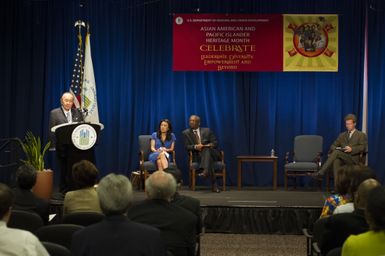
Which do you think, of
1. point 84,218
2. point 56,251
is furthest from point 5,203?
point 84,218

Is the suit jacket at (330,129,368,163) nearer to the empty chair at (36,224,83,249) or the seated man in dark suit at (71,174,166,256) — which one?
the empty chair at (36,224,83,249)

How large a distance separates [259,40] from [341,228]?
22.4ft

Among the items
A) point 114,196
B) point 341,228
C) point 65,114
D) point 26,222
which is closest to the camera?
point 114,196

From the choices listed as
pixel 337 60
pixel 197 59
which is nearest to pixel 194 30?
pixel 197 59

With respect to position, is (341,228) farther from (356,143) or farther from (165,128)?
(165,128)

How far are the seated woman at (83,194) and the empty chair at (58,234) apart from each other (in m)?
1.06

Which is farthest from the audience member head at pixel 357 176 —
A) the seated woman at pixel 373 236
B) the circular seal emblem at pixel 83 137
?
the circular seal emblem at pixel 83 137

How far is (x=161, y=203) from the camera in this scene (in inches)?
143

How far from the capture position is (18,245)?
103 inches

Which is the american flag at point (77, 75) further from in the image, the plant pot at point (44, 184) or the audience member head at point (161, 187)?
the audience member head at point (161, 187)

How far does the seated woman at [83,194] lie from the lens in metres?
4.54

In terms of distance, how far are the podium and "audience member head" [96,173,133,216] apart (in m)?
4.89

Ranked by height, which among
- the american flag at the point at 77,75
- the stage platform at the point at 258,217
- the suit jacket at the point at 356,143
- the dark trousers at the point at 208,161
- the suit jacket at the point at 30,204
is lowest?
the stage platform at the point at 258,217

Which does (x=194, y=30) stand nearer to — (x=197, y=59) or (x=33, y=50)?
Result: (x=197, y=59)
